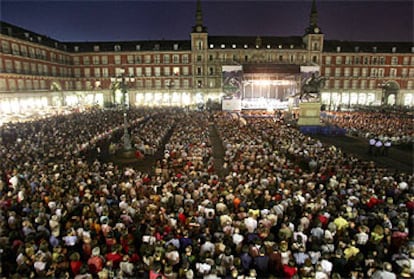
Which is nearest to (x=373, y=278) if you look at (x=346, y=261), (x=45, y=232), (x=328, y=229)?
(x=346, y=261)

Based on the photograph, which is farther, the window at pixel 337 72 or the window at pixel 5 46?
the window at pixel 337 72

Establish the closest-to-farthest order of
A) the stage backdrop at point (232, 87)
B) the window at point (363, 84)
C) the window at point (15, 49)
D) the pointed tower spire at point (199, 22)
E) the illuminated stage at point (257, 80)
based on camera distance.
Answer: the window at point (15, 49) → the stage backdrop at point (232, 87) → the illuminated stage at point (257, 80) → the pointed tower spire at point (199, 22) → the window at point (363, 84)

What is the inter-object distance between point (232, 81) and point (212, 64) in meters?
17.2

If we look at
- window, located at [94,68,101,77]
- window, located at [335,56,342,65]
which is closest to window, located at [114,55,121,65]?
window, located at [94,68,101,77]

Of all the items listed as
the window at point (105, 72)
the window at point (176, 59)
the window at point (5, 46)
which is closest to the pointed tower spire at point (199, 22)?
the window at point (176, 59)

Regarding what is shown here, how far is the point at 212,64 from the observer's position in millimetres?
61656

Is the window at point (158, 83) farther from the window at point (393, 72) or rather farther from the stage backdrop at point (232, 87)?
the window at point (393, 72)

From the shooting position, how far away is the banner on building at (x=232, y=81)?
4584 cm

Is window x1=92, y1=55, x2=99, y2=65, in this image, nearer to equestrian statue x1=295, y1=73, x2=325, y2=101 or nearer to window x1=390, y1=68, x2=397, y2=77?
equestrian statue x1=295, y1=73, x2=325, y2=101

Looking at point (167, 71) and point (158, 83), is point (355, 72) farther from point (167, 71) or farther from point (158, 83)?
point (158, 83)

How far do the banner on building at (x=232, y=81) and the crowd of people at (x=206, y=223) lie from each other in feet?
108

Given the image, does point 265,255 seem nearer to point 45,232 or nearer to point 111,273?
point 111,273

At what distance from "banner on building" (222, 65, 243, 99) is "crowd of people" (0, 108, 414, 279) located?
3288cm

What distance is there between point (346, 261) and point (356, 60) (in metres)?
67.7
